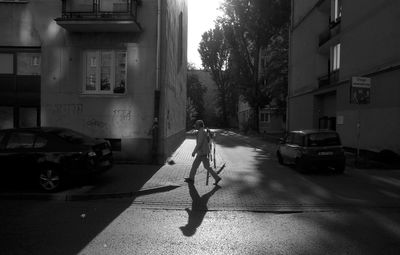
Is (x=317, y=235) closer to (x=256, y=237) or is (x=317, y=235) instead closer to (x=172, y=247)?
(x=256, y=237)

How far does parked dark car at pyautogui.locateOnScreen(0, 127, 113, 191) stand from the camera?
839 centimetres

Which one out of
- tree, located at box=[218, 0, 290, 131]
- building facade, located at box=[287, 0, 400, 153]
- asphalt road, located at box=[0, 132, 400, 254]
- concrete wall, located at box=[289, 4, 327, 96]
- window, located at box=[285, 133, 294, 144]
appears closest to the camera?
asphalt road, located at box=[0, 132, 400, 254]

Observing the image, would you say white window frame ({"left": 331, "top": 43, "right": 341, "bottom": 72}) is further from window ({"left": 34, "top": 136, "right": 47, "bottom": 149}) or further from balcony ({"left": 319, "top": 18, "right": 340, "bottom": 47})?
window ({"left": 34, "top": 136, "right": 47, "bottom": 149})

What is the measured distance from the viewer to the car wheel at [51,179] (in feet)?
27.6

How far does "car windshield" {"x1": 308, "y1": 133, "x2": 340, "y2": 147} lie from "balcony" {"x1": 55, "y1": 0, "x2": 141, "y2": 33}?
709 cm

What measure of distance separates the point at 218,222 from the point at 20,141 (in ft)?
17.9

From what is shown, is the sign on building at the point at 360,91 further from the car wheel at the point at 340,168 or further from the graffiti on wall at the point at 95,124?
the graffiti on wall at the point at 95,124

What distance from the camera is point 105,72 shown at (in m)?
13.5

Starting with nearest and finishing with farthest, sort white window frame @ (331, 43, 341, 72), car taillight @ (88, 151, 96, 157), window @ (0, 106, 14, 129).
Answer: car taillight @ (88, 151, 96, 157)
window @ (0, 106, 14, 129)
white window frame @ (331, 43, 341, 72)

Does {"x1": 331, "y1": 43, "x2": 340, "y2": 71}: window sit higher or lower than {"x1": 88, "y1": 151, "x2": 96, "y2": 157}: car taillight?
higher

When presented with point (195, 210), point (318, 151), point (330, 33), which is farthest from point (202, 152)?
point (330, 33)

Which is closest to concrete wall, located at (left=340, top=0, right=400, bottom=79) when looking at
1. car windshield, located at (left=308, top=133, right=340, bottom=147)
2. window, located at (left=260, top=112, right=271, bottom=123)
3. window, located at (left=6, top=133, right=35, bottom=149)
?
car windshield, located at (left=308, top=133, right=340, bottom=147)

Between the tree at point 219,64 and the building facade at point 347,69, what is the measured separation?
29649 millimetres

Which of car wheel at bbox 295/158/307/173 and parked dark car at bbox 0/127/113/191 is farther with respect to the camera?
car wheel at bbox 295/158/307/173
